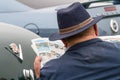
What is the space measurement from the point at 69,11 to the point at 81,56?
299mm

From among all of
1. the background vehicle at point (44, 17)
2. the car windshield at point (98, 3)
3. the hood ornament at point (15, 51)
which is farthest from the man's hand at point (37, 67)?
the car windshield at point (98, 3)

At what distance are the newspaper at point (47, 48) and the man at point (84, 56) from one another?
22.4 inches

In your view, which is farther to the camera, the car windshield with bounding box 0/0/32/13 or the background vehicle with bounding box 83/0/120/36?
the background vehicle with bounding box 83/0/120/36

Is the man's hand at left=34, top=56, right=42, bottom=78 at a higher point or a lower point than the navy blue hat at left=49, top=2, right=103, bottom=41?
lower

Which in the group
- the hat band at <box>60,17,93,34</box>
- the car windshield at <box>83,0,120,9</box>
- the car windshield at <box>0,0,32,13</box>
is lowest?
the car windshield at <box>83,0,120,9</box>

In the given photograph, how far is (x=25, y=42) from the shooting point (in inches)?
167

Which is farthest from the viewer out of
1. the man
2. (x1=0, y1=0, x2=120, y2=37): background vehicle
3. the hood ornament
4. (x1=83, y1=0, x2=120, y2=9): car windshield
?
(x1=83, y1=0, x2=120, y2=9): car windshield

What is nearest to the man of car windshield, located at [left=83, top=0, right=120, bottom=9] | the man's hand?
the man's hand

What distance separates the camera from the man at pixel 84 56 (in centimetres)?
322

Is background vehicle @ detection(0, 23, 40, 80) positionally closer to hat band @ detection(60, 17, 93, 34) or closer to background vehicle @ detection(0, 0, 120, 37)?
hat band @ detection(60, 17, 93, 34)

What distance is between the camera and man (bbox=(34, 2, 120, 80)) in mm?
3221

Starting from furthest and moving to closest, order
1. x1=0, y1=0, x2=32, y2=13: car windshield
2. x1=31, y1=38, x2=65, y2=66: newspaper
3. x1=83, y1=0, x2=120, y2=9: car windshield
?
x1=83, y1=0, x2=120, y2=9: car windshield
x1=0, y1=0, x2=32, y2=13: car windshield
x1=31, y1=38, x2=65, y2=66: newspaper

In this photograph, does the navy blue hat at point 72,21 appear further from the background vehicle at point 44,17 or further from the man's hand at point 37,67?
the background vehicle at point 44,17

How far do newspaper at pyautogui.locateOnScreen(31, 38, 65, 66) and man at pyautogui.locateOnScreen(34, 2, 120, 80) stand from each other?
1.87ft
